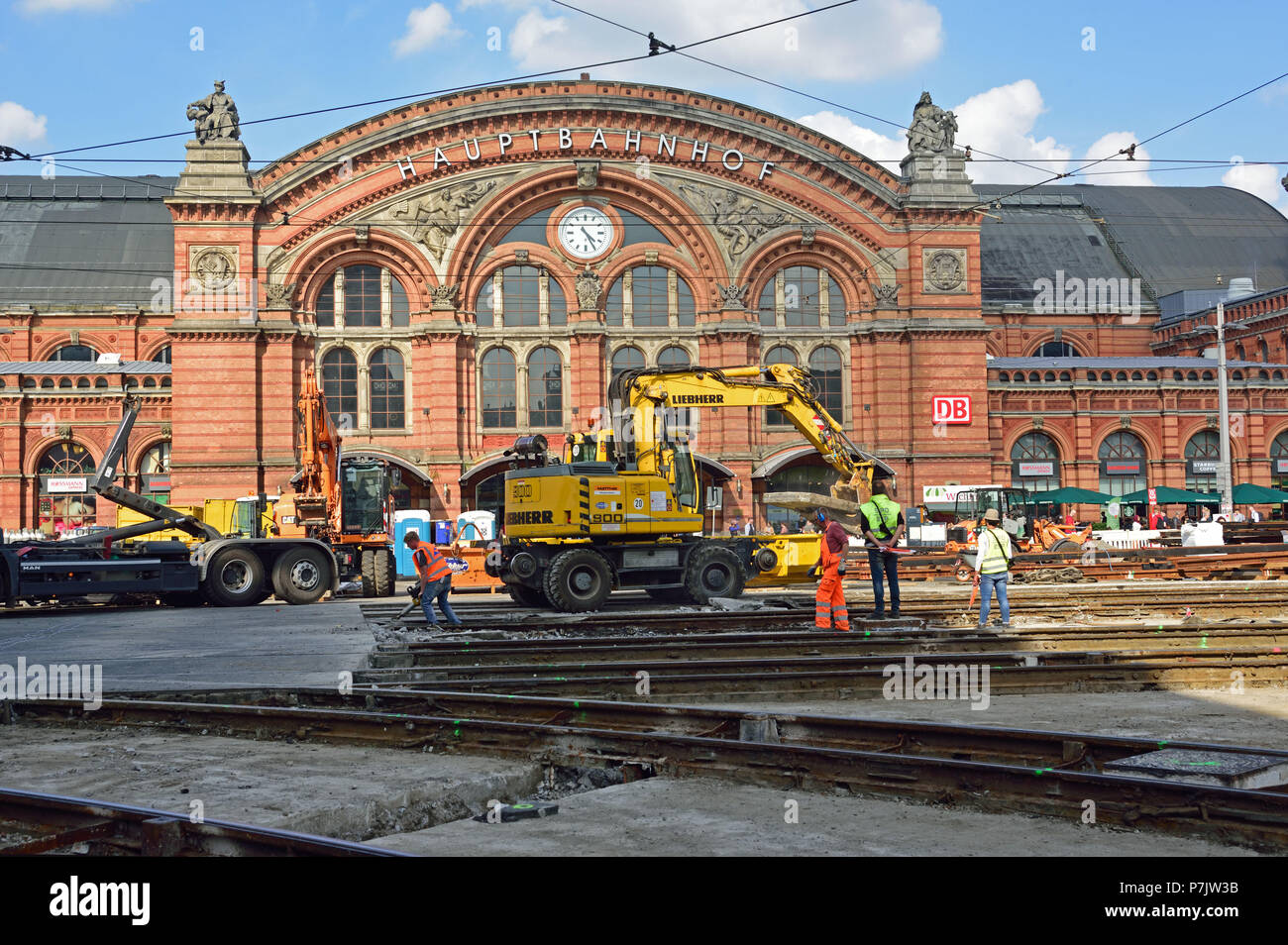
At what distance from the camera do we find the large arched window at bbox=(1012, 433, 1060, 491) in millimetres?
45281

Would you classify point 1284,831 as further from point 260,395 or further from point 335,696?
point 260,395

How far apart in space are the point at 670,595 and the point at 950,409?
20.9 meters

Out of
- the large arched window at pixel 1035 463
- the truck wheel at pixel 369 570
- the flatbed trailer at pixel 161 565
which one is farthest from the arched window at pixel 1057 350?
the flatbed trailer at pixel 161 565

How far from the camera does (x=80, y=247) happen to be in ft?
178

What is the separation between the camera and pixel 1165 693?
12.3m

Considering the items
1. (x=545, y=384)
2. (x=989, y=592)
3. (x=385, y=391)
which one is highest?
(x=545, y=384)

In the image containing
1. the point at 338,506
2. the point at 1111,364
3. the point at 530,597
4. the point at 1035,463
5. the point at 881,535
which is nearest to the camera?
the point at 881,535

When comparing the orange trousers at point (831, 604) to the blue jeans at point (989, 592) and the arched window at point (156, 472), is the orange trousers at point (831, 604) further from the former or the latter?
the arched window at point (156, 472)

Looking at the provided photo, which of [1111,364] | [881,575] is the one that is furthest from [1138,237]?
[881,575]

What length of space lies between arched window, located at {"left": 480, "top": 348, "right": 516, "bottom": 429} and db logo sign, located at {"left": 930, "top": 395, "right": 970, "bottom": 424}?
14.7 m

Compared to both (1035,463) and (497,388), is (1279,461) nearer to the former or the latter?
(1035,463)

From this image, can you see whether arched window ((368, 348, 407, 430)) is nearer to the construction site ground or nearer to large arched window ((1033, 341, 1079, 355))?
the construction site ground

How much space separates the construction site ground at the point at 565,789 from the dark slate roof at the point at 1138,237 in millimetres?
45245
